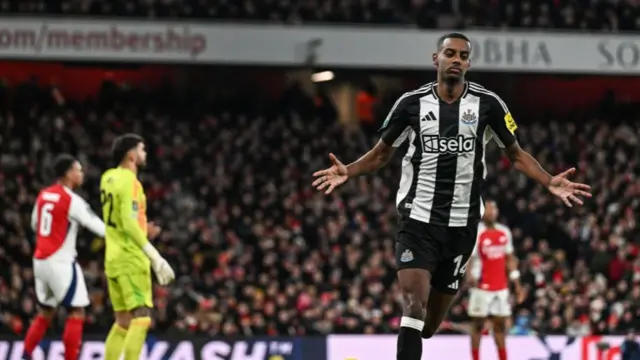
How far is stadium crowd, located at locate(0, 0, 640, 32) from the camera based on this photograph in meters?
22.9

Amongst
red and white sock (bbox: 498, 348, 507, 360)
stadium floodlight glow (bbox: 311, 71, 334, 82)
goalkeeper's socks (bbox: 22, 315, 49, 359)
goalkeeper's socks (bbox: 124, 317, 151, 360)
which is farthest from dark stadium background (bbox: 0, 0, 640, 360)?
goalkeeper's socks (bbox: 124, 317, 151, 360)

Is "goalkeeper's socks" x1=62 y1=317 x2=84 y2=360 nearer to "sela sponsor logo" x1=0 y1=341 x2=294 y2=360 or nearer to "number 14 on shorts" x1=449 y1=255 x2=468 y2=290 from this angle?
"sela sponsor logo" x1=0 y1=341 x2=294 y2=360

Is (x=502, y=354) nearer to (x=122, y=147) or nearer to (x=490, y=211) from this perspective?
(x=490, y=211)

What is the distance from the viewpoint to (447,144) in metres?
7.46

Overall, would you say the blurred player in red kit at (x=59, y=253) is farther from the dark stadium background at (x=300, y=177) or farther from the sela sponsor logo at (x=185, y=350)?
the dark stadium background at (x=300, y=177)

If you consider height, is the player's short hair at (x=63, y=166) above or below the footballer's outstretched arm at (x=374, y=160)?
above

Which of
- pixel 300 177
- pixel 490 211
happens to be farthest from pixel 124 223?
pixel 300 177

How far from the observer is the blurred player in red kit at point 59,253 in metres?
10.3

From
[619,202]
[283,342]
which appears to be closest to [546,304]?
[619,202]

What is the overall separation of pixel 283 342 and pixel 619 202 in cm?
1125

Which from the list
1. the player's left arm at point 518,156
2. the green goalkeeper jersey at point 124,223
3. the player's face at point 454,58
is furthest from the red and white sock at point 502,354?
the player's face at point 454,58

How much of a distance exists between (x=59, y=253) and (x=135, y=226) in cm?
139

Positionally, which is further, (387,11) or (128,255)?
(387,11)

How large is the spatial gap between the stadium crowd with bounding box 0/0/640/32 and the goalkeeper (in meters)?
13.6
